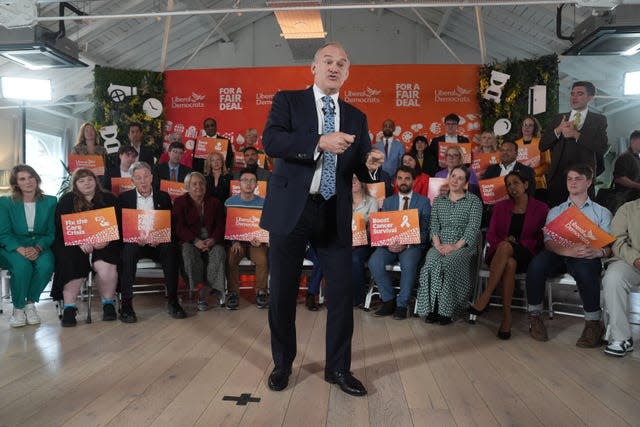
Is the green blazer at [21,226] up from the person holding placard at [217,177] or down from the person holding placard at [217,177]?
down

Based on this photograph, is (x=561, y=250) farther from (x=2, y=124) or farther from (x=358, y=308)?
(x=2, y=124)

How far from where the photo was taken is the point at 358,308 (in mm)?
4676

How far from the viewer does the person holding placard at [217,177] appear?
5535mm

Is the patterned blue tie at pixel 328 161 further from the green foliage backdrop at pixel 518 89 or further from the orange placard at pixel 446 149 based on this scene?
the green foliage backdrop at pixel 518 89

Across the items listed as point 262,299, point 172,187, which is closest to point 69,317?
point 262,299

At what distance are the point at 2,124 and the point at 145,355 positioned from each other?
34.5ft

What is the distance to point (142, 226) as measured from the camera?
4363mm

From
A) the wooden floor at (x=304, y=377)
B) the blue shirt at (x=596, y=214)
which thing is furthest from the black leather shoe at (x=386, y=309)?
the blue shirt at (x=596, y=214)

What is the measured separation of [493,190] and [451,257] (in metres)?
0.98

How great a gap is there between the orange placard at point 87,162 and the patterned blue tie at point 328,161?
3920 mm

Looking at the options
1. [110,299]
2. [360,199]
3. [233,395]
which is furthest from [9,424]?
[360,199]

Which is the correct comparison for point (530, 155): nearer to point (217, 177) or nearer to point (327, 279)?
point (217, 177)

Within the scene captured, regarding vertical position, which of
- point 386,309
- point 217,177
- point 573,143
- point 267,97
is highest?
point 267,97

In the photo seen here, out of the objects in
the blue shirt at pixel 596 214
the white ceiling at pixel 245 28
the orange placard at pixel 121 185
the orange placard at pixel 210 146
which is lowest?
the blue shirt at pixel 596 214
